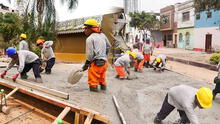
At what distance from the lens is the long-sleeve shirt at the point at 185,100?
2.82 m

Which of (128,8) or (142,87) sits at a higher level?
(128,8)

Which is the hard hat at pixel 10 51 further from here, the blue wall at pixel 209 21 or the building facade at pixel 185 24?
the building facade at pixel 185 24

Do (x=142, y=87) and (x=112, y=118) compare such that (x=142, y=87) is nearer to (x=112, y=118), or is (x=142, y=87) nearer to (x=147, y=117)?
(x=147, y=117)

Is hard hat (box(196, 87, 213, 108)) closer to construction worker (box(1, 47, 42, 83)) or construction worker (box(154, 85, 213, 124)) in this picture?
construction worker (box(154, 85, 213, 124))

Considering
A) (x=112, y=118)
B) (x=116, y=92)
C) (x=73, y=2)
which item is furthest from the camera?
(x=73, y=2)

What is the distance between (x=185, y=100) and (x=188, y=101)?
55mm

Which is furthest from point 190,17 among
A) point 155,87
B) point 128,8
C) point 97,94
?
point 128,8

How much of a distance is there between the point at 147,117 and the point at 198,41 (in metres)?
22.1

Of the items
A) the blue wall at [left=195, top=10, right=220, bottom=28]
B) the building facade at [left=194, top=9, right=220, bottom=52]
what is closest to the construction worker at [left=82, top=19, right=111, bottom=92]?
the building facade at [left=194, top=9, right=220, bottom=52]

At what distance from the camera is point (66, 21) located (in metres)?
16.2

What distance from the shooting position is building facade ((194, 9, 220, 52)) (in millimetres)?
20730

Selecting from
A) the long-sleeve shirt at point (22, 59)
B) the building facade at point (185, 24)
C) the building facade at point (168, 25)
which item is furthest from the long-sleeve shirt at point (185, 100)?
the building facade at point (168, 25)

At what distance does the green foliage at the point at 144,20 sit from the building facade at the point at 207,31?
7977mm

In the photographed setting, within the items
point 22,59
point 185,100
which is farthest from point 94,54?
point 185,100
